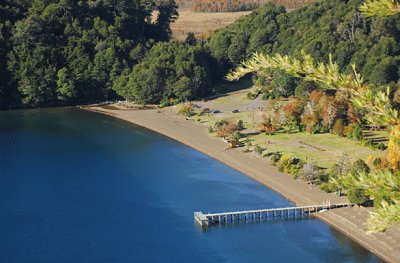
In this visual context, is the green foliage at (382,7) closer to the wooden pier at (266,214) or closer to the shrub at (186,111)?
the wooden pier at (266,214)

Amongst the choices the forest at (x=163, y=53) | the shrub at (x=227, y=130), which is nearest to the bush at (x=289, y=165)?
the forest at (x=163, y=53)

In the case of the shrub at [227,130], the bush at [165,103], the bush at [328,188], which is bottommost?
the bush at [328,188]

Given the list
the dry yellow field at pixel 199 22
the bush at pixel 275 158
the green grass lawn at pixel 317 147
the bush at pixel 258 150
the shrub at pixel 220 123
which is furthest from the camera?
the dry yellow field at pixel 199 22

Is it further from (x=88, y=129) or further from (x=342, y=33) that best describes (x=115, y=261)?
(x=342, y=33)

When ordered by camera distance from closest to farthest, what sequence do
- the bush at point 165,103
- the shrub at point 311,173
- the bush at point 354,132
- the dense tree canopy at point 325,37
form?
the shrub at point 311,173 → the bush at point 354,132 → the dense tree canopy at point 325,37 → the bush at point 165,103

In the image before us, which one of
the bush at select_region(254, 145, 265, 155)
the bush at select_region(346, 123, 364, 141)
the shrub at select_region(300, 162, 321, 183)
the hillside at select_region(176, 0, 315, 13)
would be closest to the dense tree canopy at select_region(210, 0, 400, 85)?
the bush at select_region(346, 123, 364, 141)

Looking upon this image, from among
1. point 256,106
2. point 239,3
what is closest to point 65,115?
point 256,106
